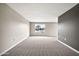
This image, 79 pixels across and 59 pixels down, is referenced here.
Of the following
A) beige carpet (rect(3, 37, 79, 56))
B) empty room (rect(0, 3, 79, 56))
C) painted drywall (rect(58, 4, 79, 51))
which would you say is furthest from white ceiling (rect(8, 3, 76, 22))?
beige carpet (rect(3, 37, 79, 56))

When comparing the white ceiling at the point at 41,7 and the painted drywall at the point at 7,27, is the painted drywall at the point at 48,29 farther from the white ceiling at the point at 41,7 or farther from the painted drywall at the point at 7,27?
the painted drywall at the point at 7,27

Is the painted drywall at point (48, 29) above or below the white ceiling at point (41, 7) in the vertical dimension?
below

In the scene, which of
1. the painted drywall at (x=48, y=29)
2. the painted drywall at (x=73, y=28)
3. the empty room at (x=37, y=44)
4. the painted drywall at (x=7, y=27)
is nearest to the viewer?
the painted drywall at (x=7, y=27)

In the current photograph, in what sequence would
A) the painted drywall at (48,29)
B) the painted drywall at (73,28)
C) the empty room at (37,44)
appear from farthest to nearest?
the painted drywall at (48,29), the painted drywall at (73,28), the empty room at (37,44)

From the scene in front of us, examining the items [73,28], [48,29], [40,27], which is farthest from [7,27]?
[48,29]

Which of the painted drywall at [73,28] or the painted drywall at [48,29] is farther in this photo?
the painted drywall at [48,29]

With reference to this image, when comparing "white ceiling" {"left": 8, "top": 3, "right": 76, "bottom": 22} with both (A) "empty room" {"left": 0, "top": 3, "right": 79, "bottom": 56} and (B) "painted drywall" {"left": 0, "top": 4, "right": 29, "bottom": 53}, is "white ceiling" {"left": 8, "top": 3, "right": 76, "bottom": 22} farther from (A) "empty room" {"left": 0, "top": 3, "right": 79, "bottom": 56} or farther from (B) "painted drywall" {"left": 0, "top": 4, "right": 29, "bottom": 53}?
(B) "painted drywall" {"left": 0, "top": 4, "right": 29, "bottom": 53}

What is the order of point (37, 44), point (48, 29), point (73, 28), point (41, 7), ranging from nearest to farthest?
point (73, 28)
point (41, 7)
point (37, 44)
point (48, 29)

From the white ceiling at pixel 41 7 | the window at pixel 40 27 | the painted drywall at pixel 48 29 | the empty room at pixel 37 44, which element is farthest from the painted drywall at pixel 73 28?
the window at pixel 40 27

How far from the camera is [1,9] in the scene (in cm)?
421

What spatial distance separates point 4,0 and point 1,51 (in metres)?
2.24

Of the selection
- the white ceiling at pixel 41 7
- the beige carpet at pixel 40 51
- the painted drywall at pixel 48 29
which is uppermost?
the white ceiling at pixel 41 7

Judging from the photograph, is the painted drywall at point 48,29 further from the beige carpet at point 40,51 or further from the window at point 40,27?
the beige carpet at point 40,51

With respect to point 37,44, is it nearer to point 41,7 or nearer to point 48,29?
point 41,7
